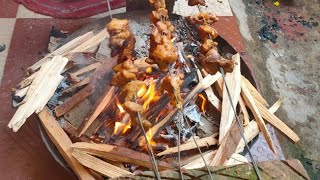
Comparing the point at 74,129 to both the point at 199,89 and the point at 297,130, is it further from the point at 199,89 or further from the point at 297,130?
the point at 297,130

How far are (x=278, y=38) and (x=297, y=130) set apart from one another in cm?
160

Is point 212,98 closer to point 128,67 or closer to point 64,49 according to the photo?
point 128,67

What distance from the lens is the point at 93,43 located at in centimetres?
356

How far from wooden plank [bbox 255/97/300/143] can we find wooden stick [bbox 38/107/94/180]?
1.56 m

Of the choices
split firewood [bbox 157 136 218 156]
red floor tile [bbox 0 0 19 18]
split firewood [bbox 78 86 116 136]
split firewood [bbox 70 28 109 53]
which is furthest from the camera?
red floor tile [bbox 0 0 19 18]

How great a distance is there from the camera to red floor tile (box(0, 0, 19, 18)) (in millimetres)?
4531

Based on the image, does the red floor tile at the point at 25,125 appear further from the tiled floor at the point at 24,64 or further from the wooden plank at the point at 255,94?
the wooden plank at the point at 255,94

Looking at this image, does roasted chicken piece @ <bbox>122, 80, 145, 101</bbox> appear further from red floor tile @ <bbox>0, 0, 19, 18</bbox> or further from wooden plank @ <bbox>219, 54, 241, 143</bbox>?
red floor tile @ <bbox>0, 0, 19, 18</bbox>

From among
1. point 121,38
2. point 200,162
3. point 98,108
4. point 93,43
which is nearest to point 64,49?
point 93,43

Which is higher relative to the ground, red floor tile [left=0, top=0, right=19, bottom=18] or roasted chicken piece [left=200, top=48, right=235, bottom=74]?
roasted chicken piece [left=200, top=48, right=235, bottom=74]

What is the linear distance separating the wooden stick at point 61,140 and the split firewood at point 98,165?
0.05 m

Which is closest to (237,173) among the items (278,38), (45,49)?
(45,49)

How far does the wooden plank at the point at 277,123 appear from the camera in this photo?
3.11m

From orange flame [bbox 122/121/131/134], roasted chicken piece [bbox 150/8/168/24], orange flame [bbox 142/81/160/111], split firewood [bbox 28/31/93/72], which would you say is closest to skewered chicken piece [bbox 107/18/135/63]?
roasted chicken piece [bbox 150/8/168/24]
